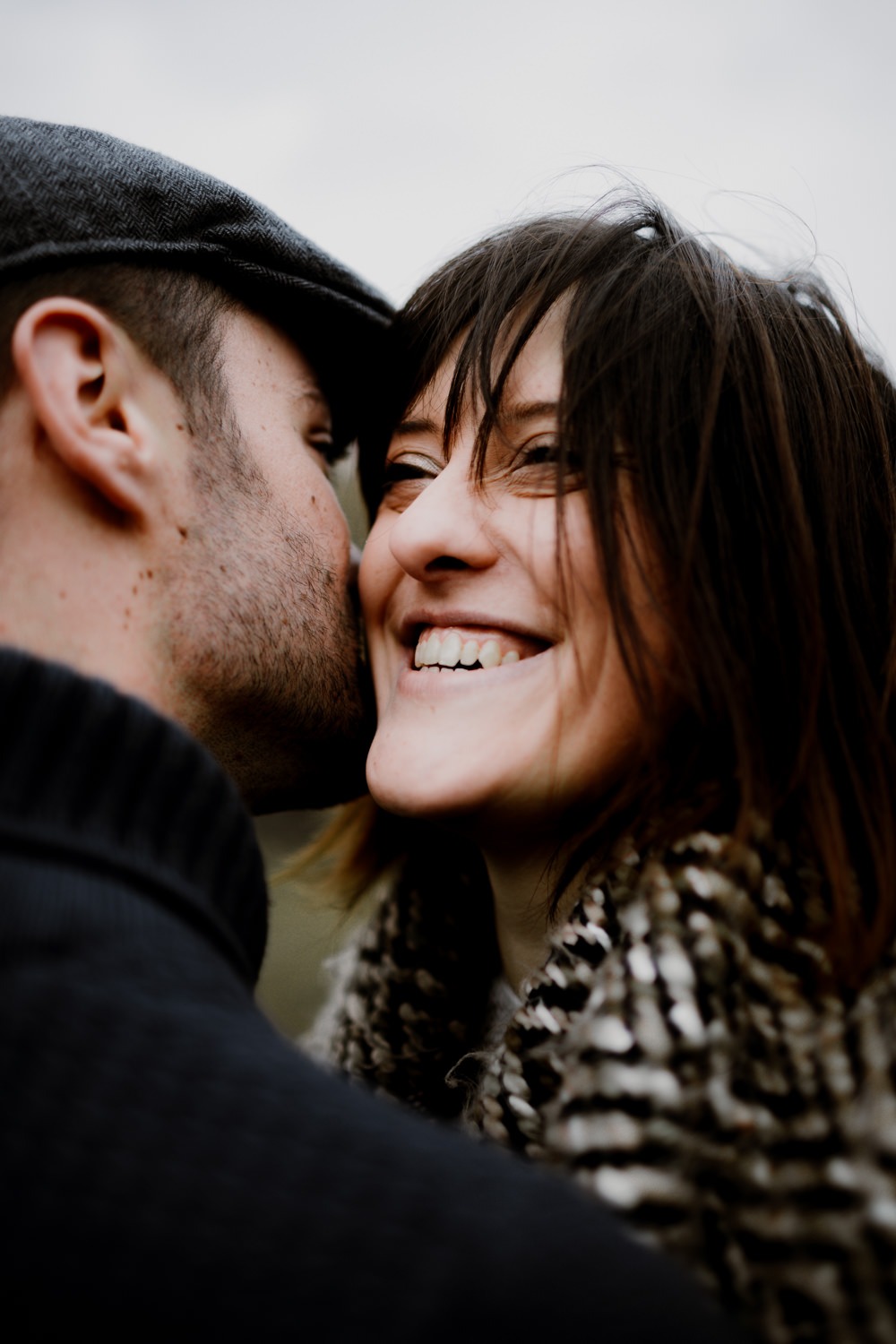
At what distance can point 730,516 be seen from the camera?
165 centimetres

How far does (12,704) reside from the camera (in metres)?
1.06

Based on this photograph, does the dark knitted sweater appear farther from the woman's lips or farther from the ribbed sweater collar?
the woman's lips

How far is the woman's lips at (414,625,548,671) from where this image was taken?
1771mm

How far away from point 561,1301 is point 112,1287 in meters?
0.33

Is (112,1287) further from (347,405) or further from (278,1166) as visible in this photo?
(347,405)

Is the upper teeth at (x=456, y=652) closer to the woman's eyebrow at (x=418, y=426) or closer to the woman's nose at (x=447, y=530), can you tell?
the woman's nose at (x=447, y=530)

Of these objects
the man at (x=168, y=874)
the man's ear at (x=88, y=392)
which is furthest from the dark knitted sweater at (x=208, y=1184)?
the man's ear at (x=88, y=392)

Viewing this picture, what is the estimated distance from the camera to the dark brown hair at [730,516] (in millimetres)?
1521

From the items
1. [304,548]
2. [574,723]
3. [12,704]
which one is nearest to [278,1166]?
[12,704]

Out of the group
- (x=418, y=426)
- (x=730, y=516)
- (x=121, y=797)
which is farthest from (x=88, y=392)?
(x=730, y=516)

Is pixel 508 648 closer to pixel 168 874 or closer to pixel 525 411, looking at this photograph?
pixel 525 411

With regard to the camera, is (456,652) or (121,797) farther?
(456,652)

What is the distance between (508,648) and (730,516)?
0.43m

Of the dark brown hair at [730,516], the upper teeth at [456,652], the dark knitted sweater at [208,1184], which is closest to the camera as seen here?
the dark knitted sweater at [208,1184]
